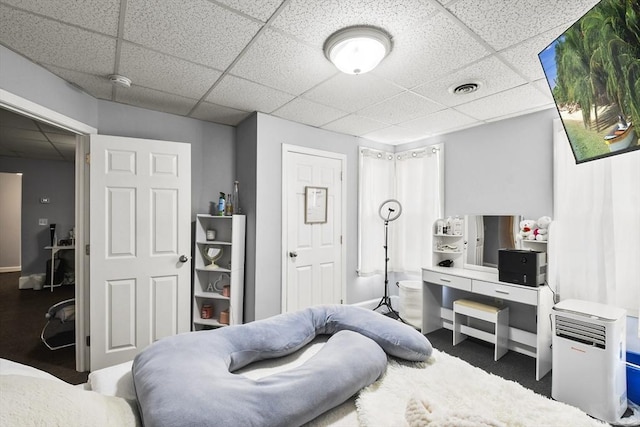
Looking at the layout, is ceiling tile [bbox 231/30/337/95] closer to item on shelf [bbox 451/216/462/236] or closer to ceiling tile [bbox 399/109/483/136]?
ceiling tile [bbox 399/109/483/136]

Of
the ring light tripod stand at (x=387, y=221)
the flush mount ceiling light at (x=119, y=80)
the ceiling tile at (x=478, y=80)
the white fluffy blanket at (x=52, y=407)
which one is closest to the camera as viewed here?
the white fluffy blanket at (x=52, y=407)

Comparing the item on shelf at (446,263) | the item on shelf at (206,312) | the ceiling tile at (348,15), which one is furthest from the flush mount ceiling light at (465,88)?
the item on shelf at (206,312)

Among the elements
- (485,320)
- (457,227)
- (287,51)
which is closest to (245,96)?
(287,51)

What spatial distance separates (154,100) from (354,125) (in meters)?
2.05

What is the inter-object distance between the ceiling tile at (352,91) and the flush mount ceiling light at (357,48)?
32 centimetres

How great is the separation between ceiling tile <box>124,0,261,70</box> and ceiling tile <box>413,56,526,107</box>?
145 centimetres

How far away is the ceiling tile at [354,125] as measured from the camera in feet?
10.5

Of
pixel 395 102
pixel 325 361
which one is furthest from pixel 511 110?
pixel 325 361

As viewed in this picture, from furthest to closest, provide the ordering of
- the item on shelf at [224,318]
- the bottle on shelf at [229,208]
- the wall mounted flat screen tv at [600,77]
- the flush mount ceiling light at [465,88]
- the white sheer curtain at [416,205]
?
1. the white sheer curtain at [416,205]
2. the bottle on shelf at [229,208]
3. the item on shelf at [224,318]
4. the flush mount ceiling light at [465,88]
5. the wall mounted flat screen tv at [600,77]

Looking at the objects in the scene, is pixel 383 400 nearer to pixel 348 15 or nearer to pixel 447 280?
pixel 348 15

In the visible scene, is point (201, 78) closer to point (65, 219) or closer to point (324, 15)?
point (324, 15)

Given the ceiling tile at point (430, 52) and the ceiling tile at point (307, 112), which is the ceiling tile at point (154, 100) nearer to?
the ceiling tile at point (307, 112)

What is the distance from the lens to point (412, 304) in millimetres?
3572

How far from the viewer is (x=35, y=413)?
767 mm
